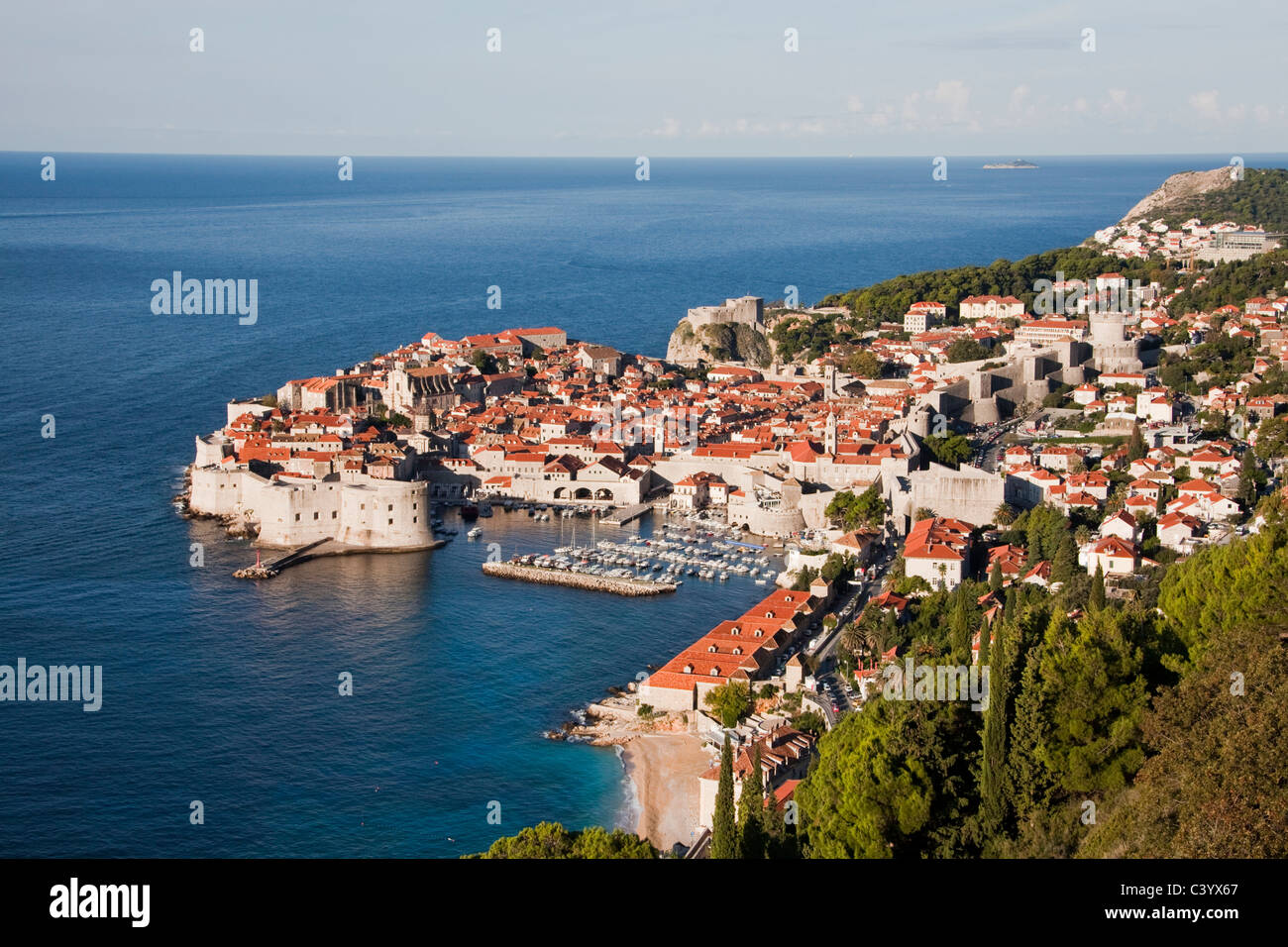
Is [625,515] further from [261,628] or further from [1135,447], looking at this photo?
[1135,447]

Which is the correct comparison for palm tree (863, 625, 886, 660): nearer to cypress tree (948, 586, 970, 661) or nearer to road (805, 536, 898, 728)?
road (805, 536, 898, 728)

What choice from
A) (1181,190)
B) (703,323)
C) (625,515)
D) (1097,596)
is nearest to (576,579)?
(625,515)

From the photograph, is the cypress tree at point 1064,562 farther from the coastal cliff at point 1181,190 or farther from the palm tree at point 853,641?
the coastal cliff at point 1181,190

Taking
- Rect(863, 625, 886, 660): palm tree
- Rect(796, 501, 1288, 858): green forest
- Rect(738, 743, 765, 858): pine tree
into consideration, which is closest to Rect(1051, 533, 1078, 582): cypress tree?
Rect(863, 625, 886, 660): palm tree

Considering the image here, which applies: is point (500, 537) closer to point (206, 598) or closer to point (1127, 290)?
point (206, 598)

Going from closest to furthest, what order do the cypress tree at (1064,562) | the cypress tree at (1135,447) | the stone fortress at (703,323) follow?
1. the cypress tree at (1064,562)
2. the cypress tree at (1135,447)
3. the stone fortress at (703,323)

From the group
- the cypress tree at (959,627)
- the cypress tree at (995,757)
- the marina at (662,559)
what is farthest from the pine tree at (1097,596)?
the marina at (662,559)
